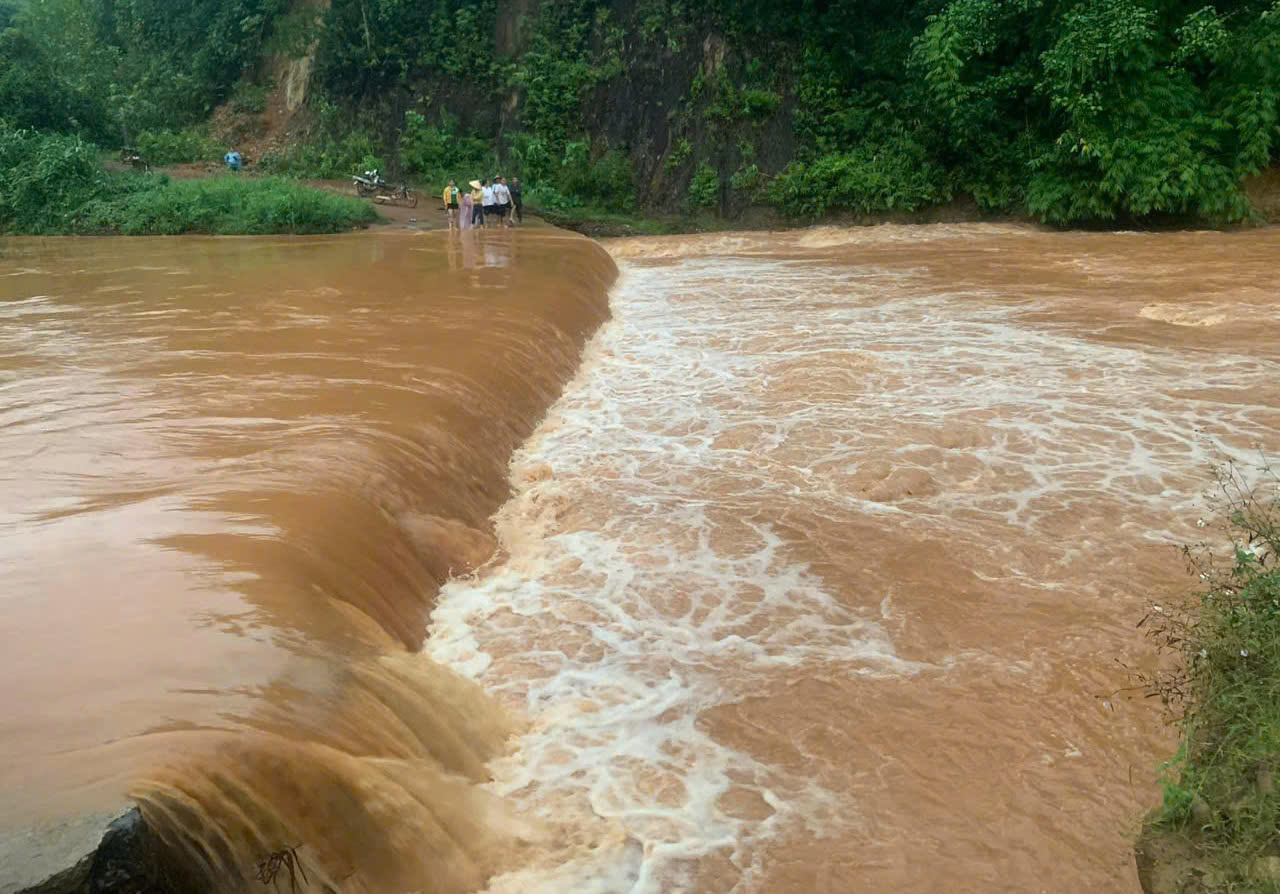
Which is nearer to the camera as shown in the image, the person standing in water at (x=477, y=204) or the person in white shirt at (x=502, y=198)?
the person standing in water at (x=477, y=204)

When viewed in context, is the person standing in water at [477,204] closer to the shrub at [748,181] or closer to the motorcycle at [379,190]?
the motorcycle at [379,190]

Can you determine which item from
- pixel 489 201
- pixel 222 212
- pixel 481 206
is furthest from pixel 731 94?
pixel 222 212

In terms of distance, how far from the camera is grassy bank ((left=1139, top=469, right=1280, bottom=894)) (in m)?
3.22

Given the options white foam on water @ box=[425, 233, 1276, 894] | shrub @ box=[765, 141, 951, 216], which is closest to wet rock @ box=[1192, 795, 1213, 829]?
white foam on water @ box=[425, 233, 1276, 894]

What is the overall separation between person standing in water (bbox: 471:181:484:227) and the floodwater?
10.2 meters

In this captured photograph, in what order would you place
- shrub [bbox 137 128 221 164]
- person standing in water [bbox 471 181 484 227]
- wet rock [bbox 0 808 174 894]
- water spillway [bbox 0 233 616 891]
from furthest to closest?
shrub [bbox 137 128 221 164]
person standing in water [bbox 471 181 484 227]
water spillway [bbox 0 233 616 891]
wet rock [bbox 0 808 174 894]

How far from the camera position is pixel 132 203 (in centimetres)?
2152

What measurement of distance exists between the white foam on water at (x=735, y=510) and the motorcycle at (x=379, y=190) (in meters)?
14.3

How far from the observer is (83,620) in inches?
169

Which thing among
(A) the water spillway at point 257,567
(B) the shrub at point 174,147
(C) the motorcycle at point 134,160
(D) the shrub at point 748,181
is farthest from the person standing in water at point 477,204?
(B) the shrub at point 174,147

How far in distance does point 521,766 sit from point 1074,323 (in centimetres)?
1051

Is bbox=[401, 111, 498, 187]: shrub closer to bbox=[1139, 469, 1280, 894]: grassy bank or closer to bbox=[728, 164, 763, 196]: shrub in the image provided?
bbox=[728, 164, 763, 196]: shrub

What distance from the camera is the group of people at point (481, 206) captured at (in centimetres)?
2145

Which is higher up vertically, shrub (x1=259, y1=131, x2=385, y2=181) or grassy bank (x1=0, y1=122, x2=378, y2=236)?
shrub (x1=259, y1=131, x2=385, y2=181)
